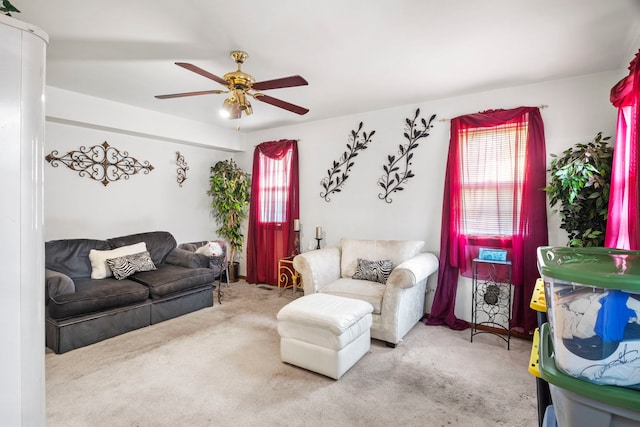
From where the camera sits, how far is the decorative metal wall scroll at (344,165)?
4246 millimetres

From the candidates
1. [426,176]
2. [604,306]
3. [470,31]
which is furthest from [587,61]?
[604,306]

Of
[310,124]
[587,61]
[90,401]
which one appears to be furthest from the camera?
[310,124]

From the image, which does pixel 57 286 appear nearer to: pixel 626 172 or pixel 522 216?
pixel 522 216

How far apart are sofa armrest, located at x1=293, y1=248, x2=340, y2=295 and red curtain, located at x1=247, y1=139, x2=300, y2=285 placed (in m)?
1.16

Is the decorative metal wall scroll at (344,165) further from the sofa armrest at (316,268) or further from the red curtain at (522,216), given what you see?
the red curtain at (522,216)

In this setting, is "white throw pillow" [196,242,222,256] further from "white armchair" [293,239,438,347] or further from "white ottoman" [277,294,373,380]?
"white ottoman" [277,294,373,380]

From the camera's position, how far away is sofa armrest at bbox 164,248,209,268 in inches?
165

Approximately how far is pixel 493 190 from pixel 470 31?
5.64ft

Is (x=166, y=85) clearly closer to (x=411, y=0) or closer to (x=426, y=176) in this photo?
(x=411, y=0)

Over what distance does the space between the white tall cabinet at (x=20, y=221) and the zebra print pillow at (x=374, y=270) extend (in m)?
3.01

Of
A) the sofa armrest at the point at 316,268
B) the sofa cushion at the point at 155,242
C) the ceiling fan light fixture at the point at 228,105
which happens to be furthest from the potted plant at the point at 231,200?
the ceiling fan light fixture at the point at 228,105

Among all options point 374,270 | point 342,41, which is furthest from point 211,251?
point 342,41

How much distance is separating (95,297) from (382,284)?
9.30 feet

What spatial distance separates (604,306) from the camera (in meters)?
0.60
